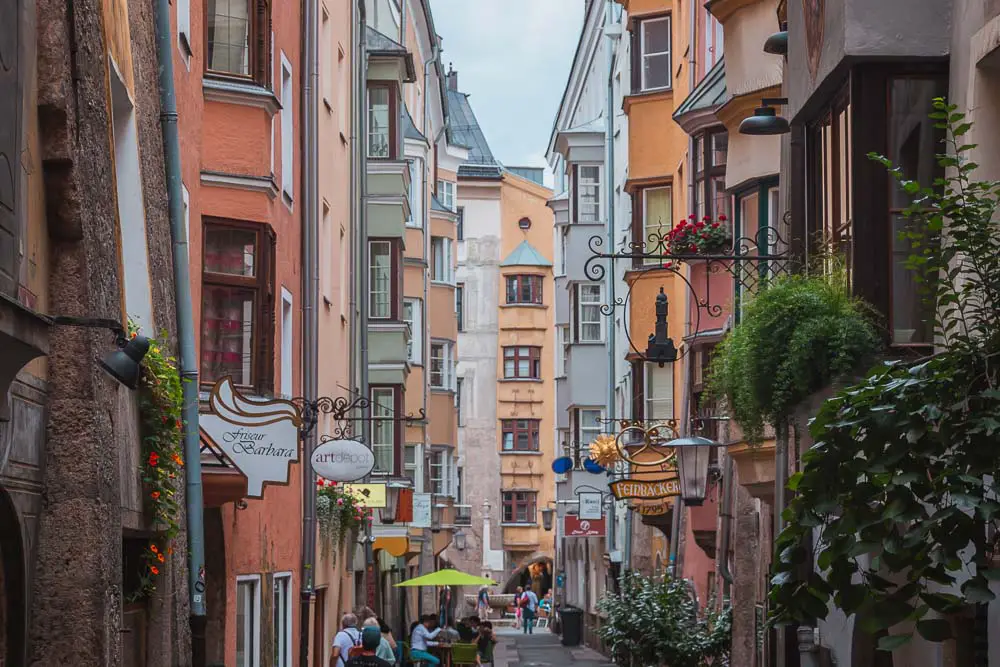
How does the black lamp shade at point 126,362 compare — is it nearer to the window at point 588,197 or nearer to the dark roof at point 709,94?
the dark roof at point 709,94

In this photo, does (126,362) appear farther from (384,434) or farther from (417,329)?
(417,329)

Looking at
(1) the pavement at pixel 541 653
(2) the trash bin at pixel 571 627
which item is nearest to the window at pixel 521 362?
(1) the pavement at pixel 541 653

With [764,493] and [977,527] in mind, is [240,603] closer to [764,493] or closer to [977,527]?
[764,493]

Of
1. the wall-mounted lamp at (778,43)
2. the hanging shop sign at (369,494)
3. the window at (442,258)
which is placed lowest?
the hanging shop sign at (369,494)

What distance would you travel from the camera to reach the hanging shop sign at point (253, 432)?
595 inches

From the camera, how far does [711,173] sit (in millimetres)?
25656

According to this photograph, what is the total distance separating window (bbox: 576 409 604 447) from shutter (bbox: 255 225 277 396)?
3028 cm

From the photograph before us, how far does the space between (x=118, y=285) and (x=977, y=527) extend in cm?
569

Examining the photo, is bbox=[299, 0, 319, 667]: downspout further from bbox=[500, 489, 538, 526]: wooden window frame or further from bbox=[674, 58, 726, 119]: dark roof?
bbox=[500, 489, 538, 526]: wooden window frame

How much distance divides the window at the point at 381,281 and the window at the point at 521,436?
4198 centimetres

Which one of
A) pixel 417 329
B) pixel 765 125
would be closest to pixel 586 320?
pixel 417 329

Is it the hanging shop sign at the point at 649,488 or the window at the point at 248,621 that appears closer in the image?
the window at the point at 248,621

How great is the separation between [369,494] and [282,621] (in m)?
6.71

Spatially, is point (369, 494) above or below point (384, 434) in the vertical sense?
below
